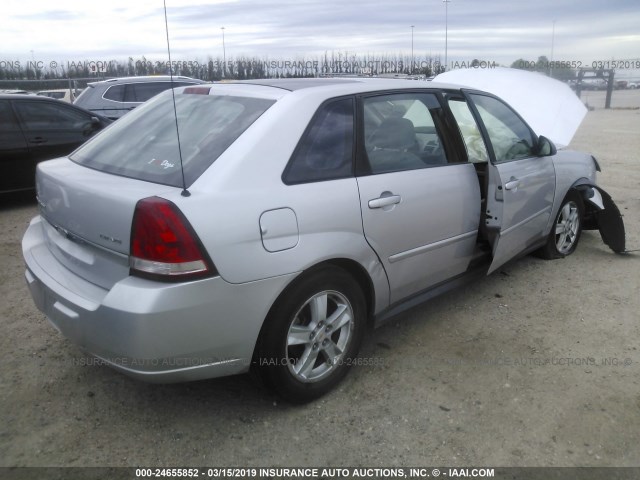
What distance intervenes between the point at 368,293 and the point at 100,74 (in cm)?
1728

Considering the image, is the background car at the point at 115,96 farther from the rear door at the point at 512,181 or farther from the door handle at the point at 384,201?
the door handle at the point at 384,201

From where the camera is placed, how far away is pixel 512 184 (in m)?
3.88

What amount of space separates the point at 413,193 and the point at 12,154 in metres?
5.73

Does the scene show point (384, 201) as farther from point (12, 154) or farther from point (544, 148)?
point (12, 154)

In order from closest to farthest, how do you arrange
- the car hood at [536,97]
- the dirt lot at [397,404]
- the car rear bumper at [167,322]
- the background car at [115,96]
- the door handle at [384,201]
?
the car rear bumper at [167,322]
the dirt lot at [397,404]
the door handle at [384,201]
the car hood at [536,97]
the background car at [115,96]

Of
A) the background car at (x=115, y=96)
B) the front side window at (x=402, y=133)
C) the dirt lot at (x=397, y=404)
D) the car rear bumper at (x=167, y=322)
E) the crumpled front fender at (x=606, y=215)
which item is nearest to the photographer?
the car rear bumper at (x=167, y=322)

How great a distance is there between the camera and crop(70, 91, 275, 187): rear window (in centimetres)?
256

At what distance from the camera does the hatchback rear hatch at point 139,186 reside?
7.39 feet

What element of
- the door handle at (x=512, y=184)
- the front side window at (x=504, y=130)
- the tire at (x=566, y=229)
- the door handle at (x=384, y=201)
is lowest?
the tire at (x=566, y=229)

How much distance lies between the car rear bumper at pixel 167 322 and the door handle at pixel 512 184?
2036 mm

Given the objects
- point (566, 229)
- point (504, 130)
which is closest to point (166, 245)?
point (504, 130)

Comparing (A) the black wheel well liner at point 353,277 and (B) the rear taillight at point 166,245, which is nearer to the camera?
(B) the rear taillight at point 166,245

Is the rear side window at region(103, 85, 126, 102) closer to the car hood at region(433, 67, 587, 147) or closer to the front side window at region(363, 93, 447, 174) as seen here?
the car hood at region(433, 67, 587, 147)

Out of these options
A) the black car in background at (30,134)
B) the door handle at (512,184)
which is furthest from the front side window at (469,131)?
the black car in background at (30,134)
